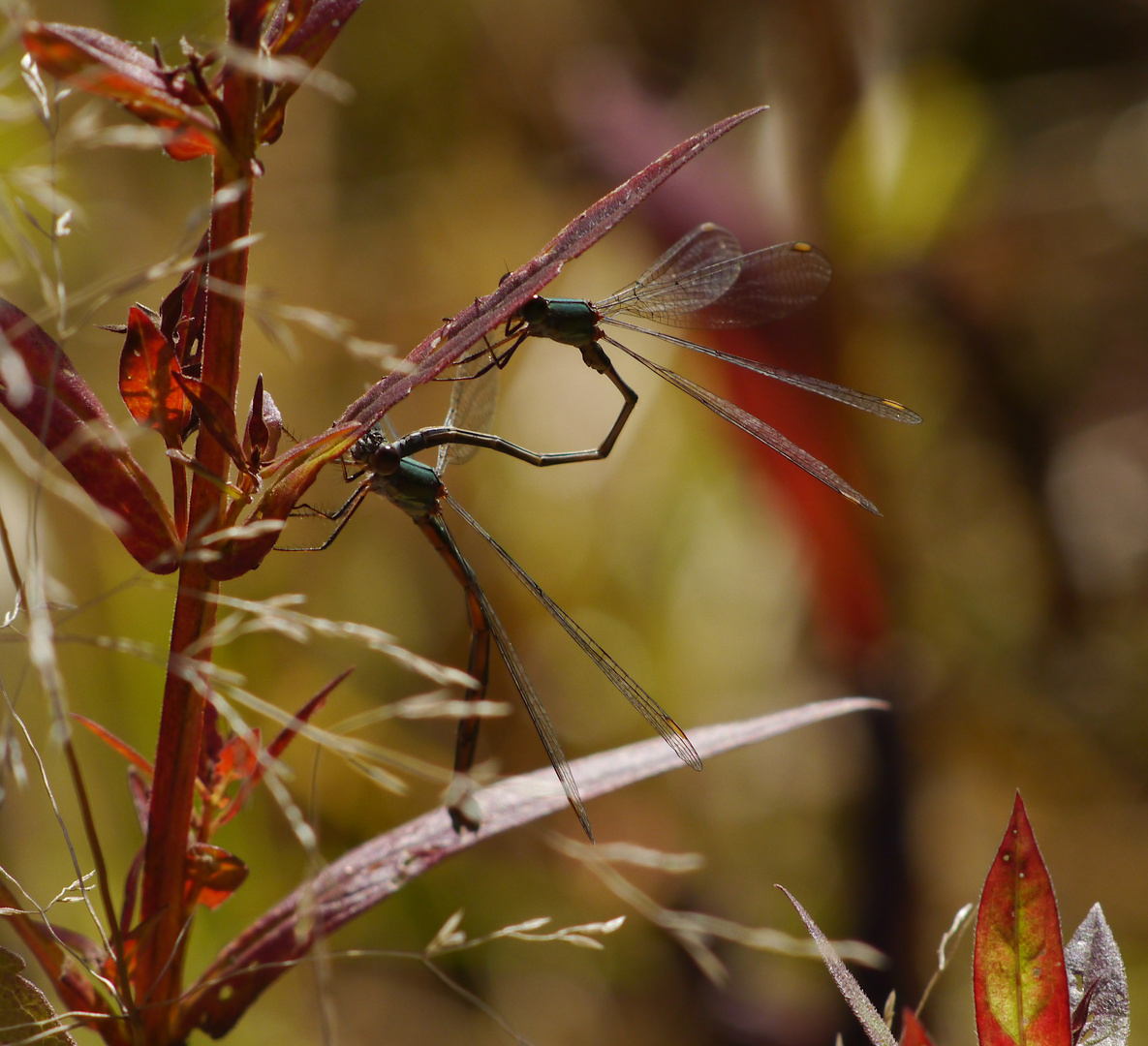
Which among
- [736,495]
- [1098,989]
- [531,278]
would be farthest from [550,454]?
[736,495]

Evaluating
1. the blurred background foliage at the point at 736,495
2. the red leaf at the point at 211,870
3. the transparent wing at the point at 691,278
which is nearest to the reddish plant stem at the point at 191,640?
the red leaf at the point at 211,870

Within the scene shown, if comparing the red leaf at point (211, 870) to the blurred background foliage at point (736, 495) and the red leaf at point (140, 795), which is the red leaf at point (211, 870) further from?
the blurred background foliage at point (736, 495)

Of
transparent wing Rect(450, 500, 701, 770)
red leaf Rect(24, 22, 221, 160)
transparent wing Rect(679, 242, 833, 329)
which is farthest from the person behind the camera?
transparent wing Rect(679, 242, 833, 329)

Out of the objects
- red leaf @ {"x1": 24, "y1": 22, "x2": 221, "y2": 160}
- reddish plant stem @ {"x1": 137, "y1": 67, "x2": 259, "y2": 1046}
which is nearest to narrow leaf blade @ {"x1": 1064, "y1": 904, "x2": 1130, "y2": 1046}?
reddish plant stem @ {"x1": 137, "y1": 67, "x2": 259, "y2": 1046}

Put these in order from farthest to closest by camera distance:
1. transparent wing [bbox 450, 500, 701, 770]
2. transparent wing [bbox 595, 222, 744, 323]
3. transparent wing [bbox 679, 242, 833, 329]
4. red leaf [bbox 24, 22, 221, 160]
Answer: transparent wing [bbox 679, 242, 833, 329], transparent wing [bbox 595, 222, 744, 323], transparent wing [bbox 450, 500, 701, 770], red leaf [bbox 24, 22, 221, 160]

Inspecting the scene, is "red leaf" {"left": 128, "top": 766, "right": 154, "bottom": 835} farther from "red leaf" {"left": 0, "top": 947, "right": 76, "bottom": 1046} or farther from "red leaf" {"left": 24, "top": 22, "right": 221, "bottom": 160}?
"red leaf" {"left": 24, "top": 22, "right": 221, "bottom": 160}

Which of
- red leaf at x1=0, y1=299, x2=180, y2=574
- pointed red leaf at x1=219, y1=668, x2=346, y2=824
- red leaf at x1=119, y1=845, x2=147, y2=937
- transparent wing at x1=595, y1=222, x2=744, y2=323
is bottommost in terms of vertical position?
red leaf at x1=119, y1=845, x2=147, y2=937
